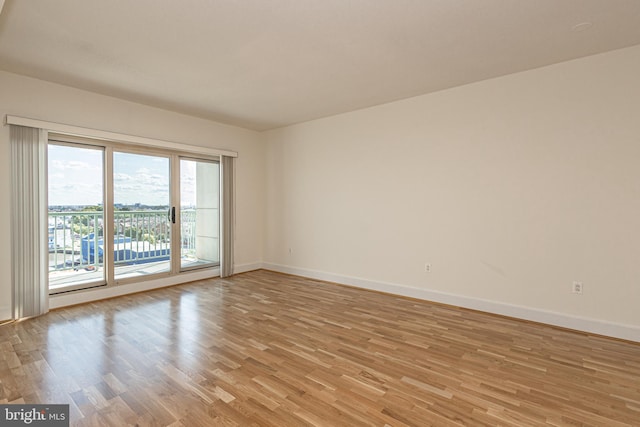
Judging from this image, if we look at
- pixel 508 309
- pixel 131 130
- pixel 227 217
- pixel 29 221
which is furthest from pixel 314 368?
pixel 131 130

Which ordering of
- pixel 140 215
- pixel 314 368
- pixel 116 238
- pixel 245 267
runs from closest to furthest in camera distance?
pixel 314 368, pixel 116 238, pixel 140 215, pixel 245 267

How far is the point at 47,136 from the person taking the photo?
142 inches

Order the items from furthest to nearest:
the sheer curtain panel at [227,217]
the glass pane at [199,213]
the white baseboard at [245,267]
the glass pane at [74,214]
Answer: the white baseboard at [245,267] → the sheer curtain panel at [227,217] → the glass pane at [199,213] → the glass pane at [74,214]

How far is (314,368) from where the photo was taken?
2.39 metres

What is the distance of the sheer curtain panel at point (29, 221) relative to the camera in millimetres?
3402

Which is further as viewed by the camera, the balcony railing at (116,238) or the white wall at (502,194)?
the balcony railing at (116,238)

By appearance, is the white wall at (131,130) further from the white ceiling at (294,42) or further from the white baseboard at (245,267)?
the white ceiling at (294,42)

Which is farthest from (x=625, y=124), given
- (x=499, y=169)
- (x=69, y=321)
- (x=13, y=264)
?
(x=13, y=264)

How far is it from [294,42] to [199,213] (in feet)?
12.0

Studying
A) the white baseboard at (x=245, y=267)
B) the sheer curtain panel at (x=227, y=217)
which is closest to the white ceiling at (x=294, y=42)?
the sheer curtain panel at (x=227, y=217)

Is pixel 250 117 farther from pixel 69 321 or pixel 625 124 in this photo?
pixel 625 124

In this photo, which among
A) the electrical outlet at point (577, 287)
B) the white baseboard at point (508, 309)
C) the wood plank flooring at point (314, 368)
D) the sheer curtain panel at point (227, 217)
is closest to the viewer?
the wood plank flooring at point (314, 368)

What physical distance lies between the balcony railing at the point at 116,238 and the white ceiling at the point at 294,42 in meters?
1.75

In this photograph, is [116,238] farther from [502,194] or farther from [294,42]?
[502,194]
